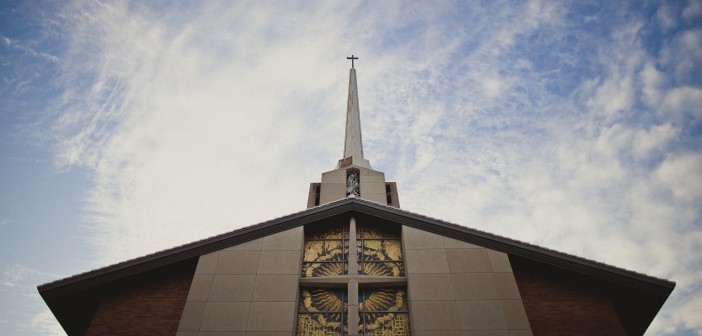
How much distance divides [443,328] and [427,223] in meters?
3.49

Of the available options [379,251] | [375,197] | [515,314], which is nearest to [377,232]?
[379,251]

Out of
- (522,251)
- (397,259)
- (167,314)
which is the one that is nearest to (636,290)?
(522,251)

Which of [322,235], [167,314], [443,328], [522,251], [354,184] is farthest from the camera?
[354,184]

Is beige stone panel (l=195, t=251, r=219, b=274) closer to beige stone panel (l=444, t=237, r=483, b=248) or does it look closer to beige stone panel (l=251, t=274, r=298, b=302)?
beige stone panel (l=251, t=274, r=298, b=302)

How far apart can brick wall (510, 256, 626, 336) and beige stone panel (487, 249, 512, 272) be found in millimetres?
528

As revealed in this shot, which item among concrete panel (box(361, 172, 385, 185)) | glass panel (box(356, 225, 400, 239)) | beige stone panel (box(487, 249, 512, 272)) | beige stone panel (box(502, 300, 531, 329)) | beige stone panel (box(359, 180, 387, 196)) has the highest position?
concrete panel (box(361, 172, 385, 185))

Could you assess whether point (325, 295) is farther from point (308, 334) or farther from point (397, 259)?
point (397, 259)

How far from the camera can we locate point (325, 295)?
1279 centimetres

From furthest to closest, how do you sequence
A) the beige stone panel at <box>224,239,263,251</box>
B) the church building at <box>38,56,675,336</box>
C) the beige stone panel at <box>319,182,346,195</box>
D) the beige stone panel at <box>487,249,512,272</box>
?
the beige stone panel at <box>319,182,346,195</box> < the beige stone panel at <box>224,239,263,251</box> < the beige stone panel at <box>487,249,512,272</box> < the church building at <box>38,56,675,336</box>

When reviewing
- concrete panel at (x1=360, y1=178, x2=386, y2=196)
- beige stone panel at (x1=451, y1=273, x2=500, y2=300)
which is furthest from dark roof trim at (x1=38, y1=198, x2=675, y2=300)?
concrete panel at (x1=360, y1=178, x2=386, y2=196)

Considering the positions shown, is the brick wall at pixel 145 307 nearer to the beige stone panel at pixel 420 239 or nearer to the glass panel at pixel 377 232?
the glass panel at pixel 377 232

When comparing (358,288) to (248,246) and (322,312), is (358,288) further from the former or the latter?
(248,246)

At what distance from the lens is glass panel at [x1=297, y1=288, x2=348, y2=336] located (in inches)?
471

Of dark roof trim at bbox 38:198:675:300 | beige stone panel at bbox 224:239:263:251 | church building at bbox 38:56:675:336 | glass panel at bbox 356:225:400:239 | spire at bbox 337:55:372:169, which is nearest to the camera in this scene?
church building at bbox 38:56:675:336
